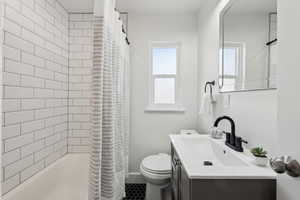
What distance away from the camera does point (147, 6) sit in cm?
236

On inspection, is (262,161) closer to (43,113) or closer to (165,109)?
(165,109)

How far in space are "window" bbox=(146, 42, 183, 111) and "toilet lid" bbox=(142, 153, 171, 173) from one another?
0.79m

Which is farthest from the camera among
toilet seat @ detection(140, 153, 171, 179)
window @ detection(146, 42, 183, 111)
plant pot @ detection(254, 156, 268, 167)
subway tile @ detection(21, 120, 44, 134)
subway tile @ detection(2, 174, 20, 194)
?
window @ detection(146, 42, 183, 111)

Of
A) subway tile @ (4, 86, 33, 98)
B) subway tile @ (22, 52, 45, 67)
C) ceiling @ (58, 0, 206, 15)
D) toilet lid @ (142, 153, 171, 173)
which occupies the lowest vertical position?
toilet lid @ (142, 153, 171, 173)

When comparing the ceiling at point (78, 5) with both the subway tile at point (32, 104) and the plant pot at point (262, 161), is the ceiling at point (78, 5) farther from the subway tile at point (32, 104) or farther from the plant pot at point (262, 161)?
the plant pot at point (262, 161)

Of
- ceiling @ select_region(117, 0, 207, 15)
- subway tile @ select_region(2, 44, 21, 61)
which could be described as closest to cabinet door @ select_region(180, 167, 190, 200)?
subway tile @ select_region(2, 44, 21, 61)

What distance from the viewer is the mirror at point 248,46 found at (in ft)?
3.43

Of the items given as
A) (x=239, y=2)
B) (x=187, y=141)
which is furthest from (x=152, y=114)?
(x=239, y=2)

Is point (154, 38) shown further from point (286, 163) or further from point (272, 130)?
point (286, 163)

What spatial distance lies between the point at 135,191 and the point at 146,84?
151 centimetres

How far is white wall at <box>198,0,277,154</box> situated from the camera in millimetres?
1035

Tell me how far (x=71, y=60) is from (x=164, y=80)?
4.40 feet

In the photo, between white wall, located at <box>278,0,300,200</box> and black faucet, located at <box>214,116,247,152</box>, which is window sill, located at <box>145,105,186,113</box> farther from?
white wall, located at <box>278,0,300,200</box>

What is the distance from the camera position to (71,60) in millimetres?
2324
